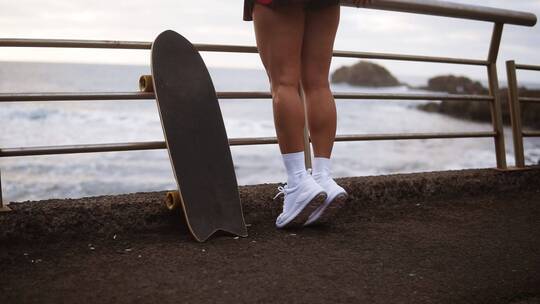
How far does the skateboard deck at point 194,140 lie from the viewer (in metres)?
1.75

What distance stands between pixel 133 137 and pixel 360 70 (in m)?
31.7

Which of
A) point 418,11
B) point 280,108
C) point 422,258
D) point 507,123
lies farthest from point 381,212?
point 507,123

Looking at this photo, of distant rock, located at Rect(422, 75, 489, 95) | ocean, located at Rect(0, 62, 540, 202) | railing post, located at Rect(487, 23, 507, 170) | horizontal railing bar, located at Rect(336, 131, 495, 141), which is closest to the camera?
horizontal railing bar, located at Rect(336, 131, 495, 141)

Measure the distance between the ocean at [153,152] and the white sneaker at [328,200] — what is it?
27.0 ft

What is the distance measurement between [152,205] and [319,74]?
31.0 inches

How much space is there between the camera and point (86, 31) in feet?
105

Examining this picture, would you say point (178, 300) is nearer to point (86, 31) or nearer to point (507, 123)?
point (507, 123)

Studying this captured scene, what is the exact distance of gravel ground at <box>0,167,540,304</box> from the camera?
1.25m

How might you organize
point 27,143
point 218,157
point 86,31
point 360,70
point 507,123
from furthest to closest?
point 360,70 → point 86,31 → point 507,123 → point 27,143 → point 218,157

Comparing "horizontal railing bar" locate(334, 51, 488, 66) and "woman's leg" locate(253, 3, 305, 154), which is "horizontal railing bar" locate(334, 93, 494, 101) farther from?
"woman's leg" locate(253, 3, 305, 154)

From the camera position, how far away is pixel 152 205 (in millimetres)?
1872

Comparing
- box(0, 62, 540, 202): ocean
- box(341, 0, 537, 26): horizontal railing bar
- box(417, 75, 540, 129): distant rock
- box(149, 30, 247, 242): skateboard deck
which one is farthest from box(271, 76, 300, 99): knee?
box(417, 75, 540, 129): distant rock

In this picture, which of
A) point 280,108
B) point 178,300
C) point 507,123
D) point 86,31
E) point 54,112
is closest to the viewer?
point 178,300

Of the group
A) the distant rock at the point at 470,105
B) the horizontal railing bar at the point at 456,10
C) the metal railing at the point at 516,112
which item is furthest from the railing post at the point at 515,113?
the distant rock at the point at 470,105
